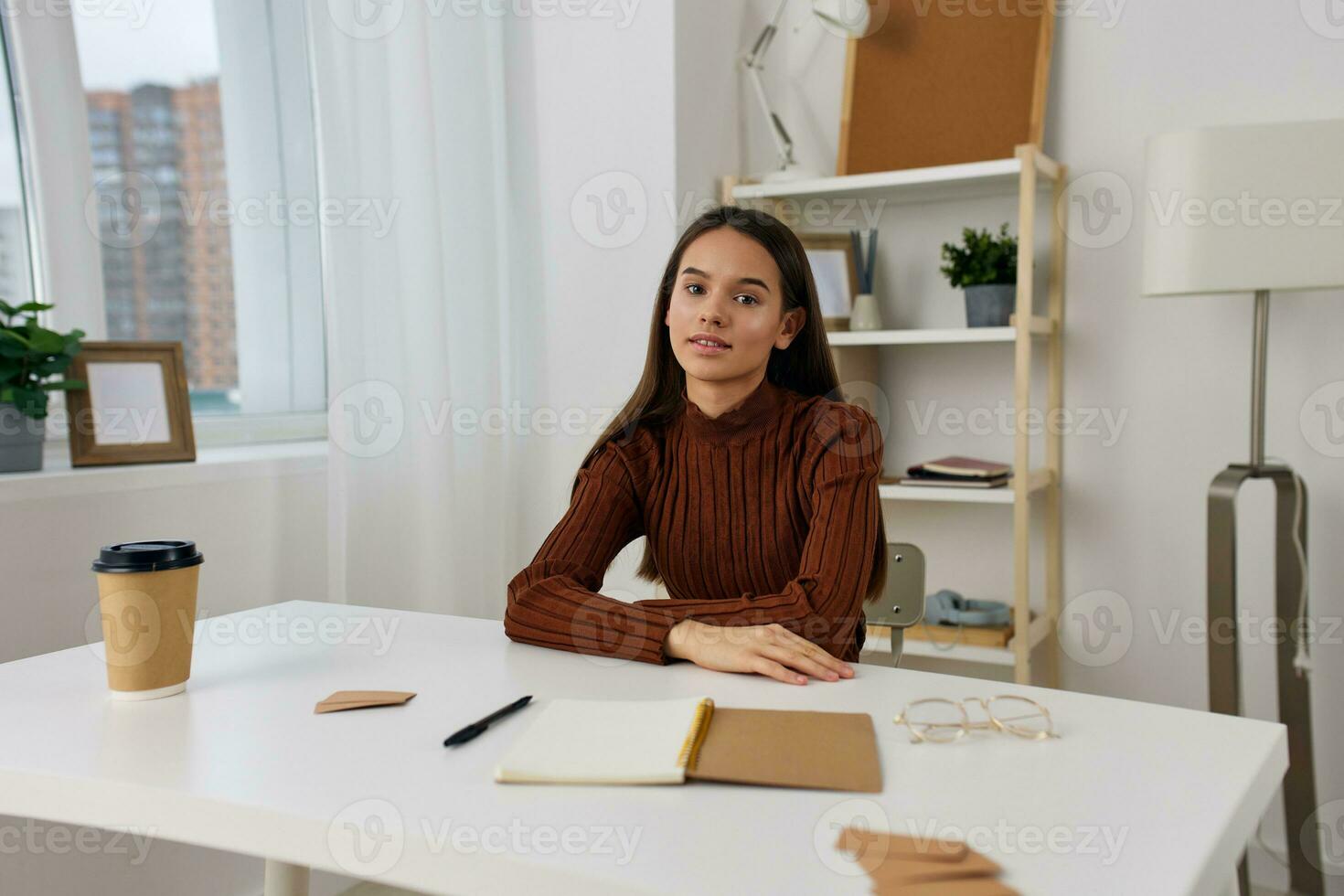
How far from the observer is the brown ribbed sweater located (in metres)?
1.37

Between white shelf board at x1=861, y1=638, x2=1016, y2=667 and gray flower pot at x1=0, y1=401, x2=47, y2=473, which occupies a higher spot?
gray flower pot at x1=0, y1=401, x2=47, y2=473

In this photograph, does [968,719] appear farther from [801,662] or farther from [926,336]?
[926,336]

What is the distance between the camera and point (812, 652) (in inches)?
45.1

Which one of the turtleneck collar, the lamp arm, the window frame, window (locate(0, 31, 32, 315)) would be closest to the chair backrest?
the turtleneck collar

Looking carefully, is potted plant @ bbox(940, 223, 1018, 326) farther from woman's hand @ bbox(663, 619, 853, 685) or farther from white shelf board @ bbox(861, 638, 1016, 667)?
woman's hand @ bbox(663, 619, 853, 685)

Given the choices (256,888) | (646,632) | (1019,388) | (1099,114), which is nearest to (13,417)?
(256,888)

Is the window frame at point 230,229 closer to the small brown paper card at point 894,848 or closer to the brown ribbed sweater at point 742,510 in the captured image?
the brown ribbed sweater at point 742,510

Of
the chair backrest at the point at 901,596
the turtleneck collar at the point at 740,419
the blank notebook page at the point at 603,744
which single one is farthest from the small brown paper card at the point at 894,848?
the chair backrest at the point at 901,596

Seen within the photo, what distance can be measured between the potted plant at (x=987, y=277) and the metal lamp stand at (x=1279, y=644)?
1.73ft

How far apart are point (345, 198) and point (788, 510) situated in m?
1.26

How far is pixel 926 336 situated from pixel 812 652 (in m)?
1.48

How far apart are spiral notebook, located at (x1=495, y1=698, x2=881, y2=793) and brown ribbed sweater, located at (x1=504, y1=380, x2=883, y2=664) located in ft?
1.16

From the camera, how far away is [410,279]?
2.37 metres

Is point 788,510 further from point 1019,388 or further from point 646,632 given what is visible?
point 1019,388
